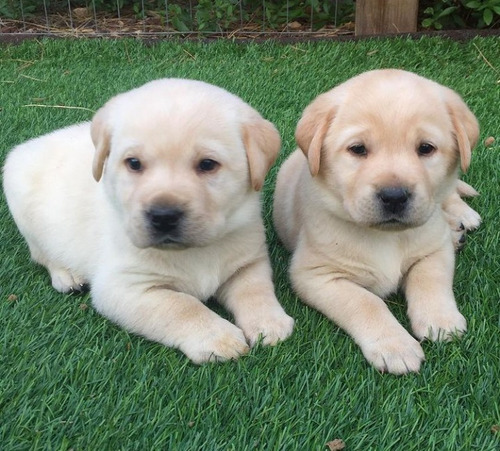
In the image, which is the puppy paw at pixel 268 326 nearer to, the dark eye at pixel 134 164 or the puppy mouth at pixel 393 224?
the puppy mouth at pixel 393 224

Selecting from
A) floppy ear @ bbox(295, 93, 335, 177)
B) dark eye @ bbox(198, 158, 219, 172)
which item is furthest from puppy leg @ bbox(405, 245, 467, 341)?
dark eye @ bbox(198, 158, 219, 172)

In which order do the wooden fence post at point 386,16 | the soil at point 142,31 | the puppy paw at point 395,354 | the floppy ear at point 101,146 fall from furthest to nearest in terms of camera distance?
the soil at point 142,31
the wooden fence post at point 386,16
the floppy ear at point 101,146
the puppy paw at point 395,354

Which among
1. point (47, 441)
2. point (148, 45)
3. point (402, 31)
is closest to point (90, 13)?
point (148, 45)

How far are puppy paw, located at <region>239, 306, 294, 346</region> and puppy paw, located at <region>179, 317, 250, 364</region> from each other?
7 cm

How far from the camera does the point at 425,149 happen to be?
117 inches

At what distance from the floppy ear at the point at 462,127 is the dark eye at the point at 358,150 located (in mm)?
441

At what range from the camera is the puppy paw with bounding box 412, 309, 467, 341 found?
2.81 m

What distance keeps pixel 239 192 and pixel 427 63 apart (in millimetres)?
4498

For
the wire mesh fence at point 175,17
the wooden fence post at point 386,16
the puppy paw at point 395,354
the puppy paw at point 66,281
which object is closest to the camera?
the puppy paw at point 395,354

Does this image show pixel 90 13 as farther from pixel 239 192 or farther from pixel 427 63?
Answer: pixel 239 192

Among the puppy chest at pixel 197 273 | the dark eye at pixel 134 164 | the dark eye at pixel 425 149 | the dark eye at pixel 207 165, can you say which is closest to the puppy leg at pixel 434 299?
the dark eye at pixel 425 149

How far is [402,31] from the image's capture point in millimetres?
7656

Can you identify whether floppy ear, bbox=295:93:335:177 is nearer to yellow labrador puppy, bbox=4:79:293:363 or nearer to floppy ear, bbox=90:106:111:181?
yellow labrador puppy, bbox=4:79:293:363

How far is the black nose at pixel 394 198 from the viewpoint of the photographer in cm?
279
